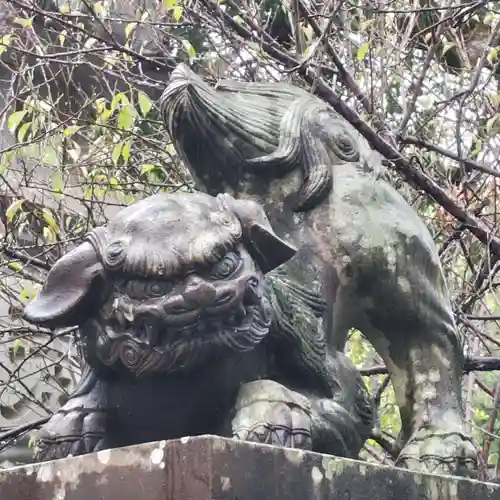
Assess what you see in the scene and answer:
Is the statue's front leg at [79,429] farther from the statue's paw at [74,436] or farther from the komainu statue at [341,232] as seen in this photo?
the komainu statue at [341,232]

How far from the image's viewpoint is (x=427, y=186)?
3.01 m

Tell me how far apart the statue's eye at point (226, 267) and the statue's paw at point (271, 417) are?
0.55 feet

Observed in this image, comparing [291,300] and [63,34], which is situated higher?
[291,300]

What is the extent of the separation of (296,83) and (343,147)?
5.40 ft

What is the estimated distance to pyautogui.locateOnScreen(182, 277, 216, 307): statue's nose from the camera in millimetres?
1276

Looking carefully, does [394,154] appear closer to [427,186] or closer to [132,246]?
[427,186]

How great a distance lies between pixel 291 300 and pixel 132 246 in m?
0.33

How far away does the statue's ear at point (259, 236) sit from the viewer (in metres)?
1.39

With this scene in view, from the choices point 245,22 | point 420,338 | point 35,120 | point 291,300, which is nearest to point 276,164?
point 291,300

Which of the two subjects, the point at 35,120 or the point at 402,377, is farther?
the point at 35,120

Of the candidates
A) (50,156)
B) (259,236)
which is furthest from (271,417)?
(50,156)

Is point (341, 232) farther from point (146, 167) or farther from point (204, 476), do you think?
point (146, 167)

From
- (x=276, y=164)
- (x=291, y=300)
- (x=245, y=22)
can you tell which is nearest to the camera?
(x=291, y=300)

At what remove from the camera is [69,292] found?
1.33 meters
